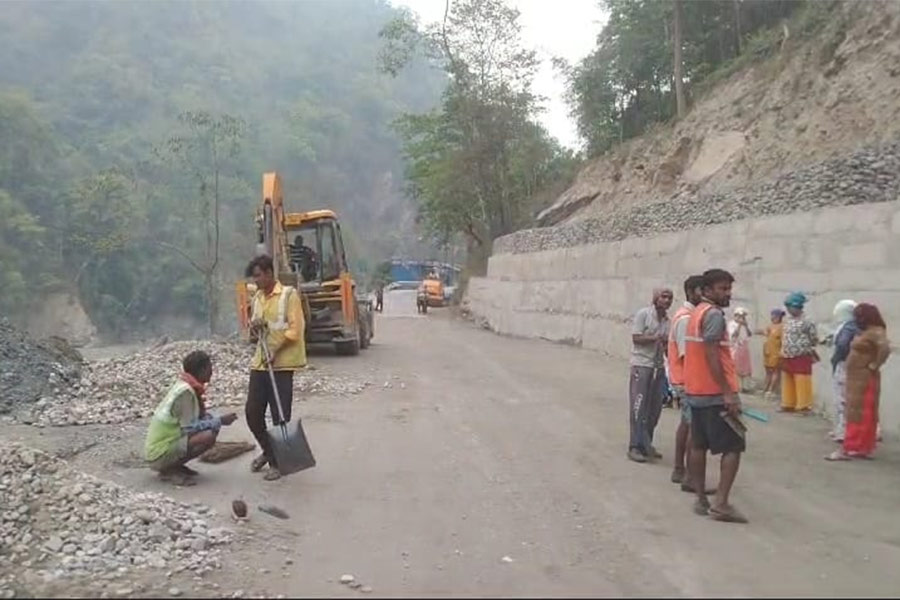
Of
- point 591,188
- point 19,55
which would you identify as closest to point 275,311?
point 591,188

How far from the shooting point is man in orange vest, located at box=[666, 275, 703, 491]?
21.5ft

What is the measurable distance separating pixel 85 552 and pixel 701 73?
25156 millimetres

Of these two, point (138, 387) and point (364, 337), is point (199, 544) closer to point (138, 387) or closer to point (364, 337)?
point (138, 387)

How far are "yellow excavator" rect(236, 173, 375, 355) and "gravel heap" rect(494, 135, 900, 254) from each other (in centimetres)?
652

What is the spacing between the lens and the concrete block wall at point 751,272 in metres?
10.0

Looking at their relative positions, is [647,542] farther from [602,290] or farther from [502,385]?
[602,290]

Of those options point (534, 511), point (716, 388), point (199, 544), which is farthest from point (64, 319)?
point (716, 388)

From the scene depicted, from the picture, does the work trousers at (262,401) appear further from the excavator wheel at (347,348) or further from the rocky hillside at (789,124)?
the excavator wheel at (347,348)

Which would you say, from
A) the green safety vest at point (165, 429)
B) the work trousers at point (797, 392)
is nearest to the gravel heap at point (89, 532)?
the green safety vest at point (165, 429)

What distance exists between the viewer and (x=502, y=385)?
535 inches

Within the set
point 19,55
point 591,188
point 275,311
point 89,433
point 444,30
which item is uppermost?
point 19,55

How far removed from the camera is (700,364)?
6.12 metres

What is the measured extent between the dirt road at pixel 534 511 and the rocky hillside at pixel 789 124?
6.02m

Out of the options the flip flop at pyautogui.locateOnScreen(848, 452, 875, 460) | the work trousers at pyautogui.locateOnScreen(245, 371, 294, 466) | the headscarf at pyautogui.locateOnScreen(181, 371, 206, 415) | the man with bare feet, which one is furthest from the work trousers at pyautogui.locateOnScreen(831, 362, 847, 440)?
the headscarf at pyautogui.locateOnScreen(181, 371, 206, 415)
